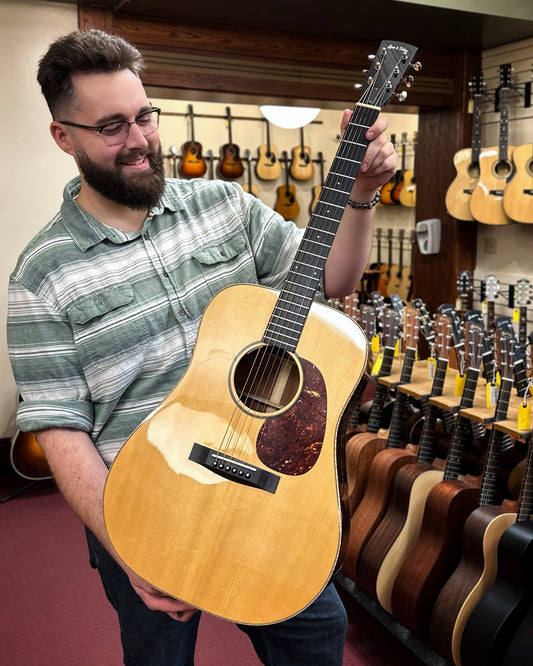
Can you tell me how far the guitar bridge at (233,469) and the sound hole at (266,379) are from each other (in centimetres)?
10

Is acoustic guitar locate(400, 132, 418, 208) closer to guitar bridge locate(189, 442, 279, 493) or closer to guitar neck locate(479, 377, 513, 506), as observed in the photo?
guitar neck locate(479, 377, 513, 506)

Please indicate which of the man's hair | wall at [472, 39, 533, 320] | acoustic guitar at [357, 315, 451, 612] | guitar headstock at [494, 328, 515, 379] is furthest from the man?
wall at [472, 39, 533, 320]

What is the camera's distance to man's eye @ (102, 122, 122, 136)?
3.98 ft

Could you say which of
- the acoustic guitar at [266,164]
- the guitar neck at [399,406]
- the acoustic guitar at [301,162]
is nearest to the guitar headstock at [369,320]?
the guitar neck at [399,406]

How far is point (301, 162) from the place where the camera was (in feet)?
28.2

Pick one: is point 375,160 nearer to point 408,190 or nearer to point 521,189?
point 521,189

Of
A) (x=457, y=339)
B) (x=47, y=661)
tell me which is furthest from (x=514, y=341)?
(x=47, y=661)

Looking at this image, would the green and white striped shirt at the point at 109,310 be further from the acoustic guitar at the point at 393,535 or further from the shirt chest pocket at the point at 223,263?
the acoustic guitar at the point at 393,535

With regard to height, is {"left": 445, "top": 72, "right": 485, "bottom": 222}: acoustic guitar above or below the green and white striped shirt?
above

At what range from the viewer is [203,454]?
1.11m

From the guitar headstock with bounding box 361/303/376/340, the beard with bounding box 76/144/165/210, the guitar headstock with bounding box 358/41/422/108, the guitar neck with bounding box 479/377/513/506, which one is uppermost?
the guitar headstock with bounding box 358/41/422/108

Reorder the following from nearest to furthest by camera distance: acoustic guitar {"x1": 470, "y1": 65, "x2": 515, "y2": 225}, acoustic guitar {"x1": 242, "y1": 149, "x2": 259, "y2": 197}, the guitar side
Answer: the guitar side
acoustic guitar {"x1": 470, "y1": 65, "x2": 515, "y2": 225}
acoustic guitar {"x1": 242, "y1": 149, "x2": 259, "y2": 197}

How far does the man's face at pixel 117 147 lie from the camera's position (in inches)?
47.4

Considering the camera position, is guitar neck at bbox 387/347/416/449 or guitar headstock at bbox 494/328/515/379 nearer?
guitar headstock at bbox 494/328/515/379
